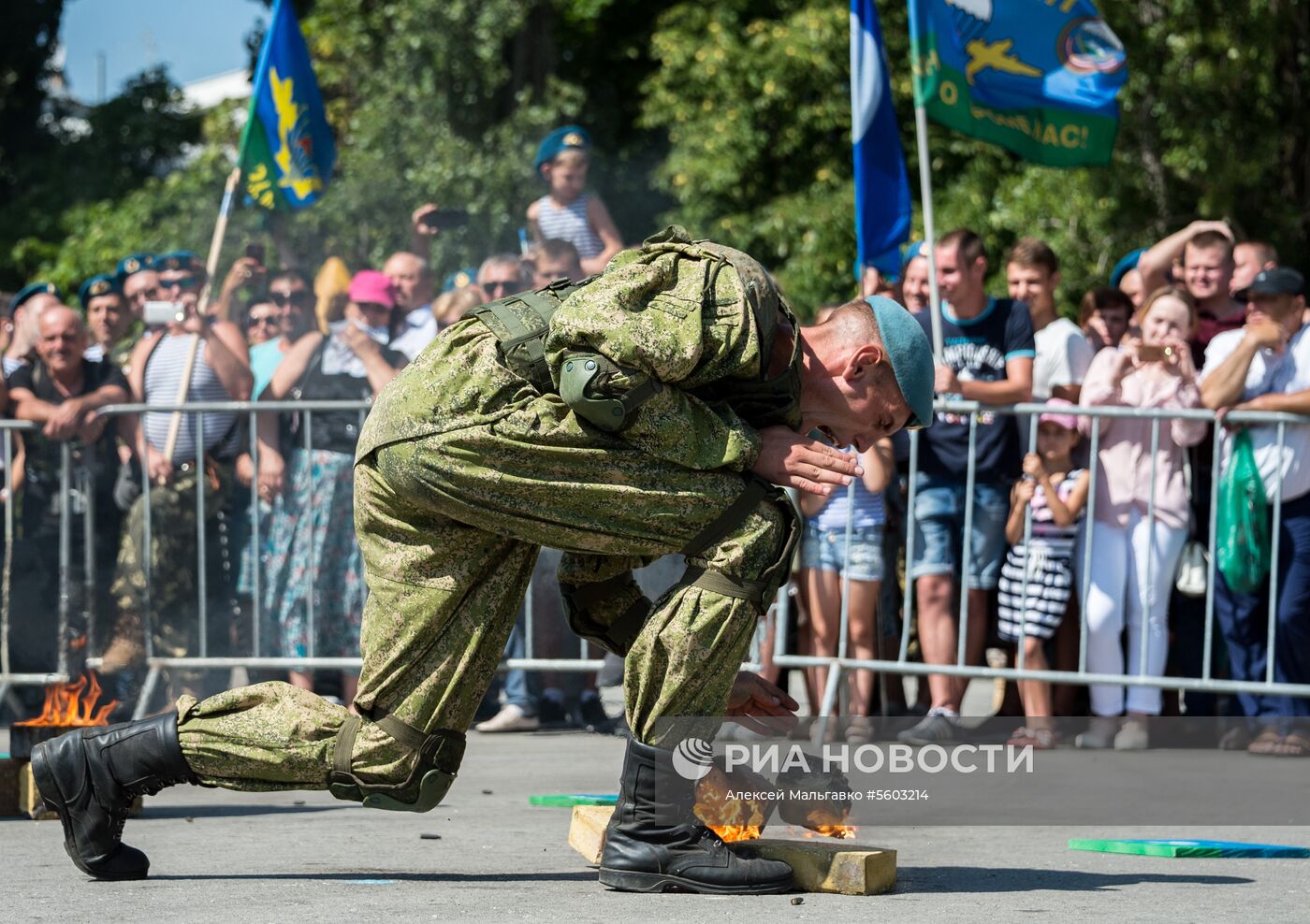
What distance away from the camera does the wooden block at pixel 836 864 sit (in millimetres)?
4113

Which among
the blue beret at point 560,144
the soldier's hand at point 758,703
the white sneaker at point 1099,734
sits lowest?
the white sneaker at point 1099,734

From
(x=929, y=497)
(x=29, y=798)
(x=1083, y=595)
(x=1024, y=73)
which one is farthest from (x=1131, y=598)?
(x=29, y=798)

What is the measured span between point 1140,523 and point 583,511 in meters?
4.30

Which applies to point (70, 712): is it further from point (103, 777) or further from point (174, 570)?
point (174, 570)

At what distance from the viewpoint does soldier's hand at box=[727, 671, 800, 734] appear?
4.29 m

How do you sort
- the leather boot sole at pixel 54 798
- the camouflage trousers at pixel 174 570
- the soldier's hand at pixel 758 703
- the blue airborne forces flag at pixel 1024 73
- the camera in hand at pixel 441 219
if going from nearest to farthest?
1. the leather boot sole at pixel 54 798
2. the soldier's hand at pixel 758 703
3. the camouflage trousers at pixel 174 570
4. the blue airborne forces flag at pixel 1024 73
5. the camera in hand at pixel 441 219

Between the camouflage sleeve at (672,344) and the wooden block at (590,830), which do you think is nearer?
the camouflage sleeve at (672,344)

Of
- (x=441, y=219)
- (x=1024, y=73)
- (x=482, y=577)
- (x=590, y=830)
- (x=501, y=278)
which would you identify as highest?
(x=1024, y=73)

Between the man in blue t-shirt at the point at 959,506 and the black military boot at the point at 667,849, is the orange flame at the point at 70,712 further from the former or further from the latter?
the man in blue t-shirt at the point at 959,506

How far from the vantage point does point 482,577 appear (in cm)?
414

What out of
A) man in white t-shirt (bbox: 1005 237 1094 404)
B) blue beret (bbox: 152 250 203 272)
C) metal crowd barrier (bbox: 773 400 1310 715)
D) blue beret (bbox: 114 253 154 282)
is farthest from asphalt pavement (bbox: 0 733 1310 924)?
blue beret (bbox: 114 253 154 282)

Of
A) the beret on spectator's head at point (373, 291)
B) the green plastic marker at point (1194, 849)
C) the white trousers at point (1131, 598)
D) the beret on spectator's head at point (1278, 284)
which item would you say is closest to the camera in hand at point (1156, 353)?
the beret on spectator's head at point (1278, 284)

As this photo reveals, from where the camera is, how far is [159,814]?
5.57 meters

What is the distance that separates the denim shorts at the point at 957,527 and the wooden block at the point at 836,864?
11.8ft
